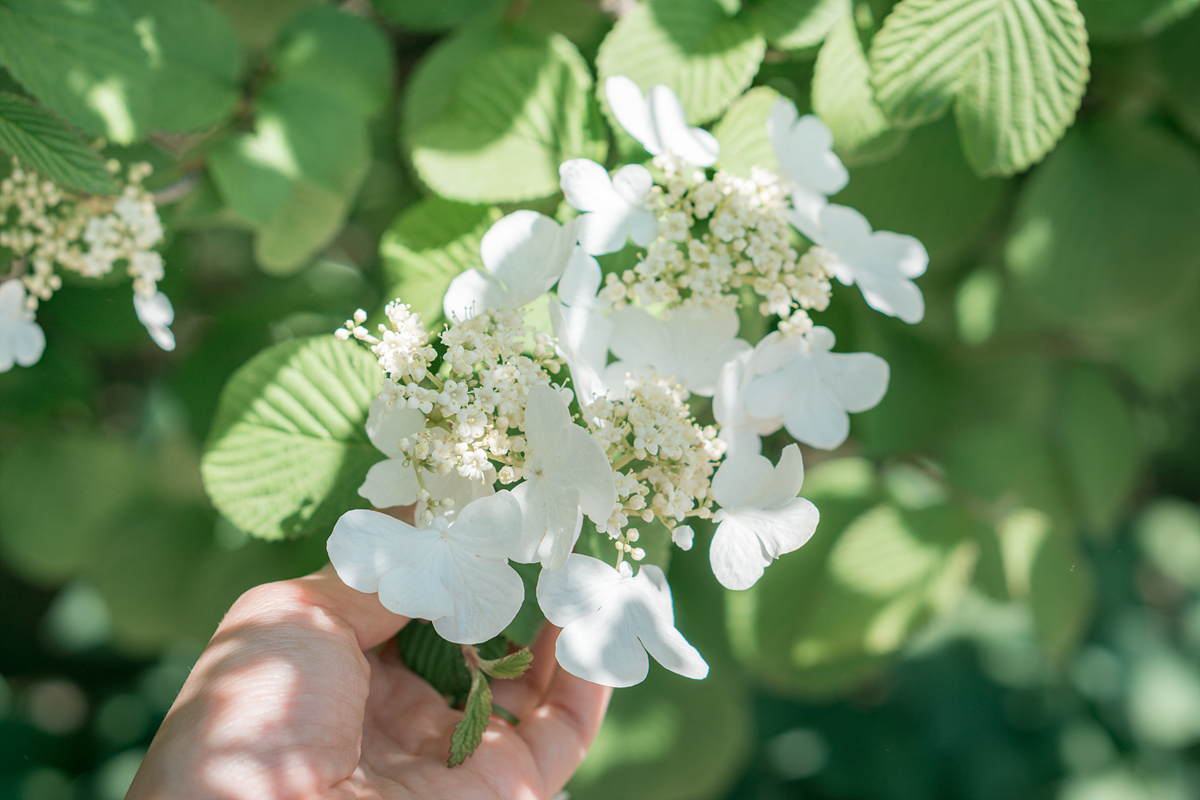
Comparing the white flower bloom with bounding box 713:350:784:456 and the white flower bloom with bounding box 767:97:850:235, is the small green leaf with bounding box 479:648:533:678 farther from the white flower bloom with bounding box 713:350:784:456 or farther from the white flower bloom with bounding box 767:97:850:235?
the white flower bloom with bounding box 767:97:850:235

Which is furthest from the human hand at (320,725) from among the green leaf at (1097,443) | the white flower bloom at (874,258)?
the green leaf at (1097,443)

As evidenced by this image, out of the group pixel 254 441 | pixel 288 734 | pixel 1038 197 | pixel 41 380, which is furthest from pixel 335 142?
pixel 1038 197

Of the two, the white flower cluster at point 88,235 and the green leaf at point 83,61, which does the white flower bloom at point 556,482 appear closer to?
Answer: the white flower cluster at point 88,235

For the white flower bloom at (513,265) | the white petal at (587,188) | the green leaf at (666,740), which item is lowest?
Answer: the green leaf at (666,740)

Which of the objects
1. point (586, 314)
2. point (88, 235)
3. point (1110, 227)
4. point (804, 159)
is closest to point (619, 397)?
point (586, 314)

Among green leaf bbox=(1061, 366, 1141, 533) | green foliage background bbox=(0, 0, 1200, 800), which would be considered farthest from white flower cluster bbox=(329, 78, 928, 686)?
Answer: green leaf bbox=(1061, 366, 1141, 533)

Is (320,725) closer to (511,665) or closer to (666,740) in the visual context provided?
(511,665)
